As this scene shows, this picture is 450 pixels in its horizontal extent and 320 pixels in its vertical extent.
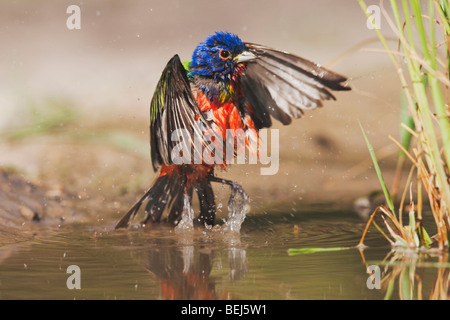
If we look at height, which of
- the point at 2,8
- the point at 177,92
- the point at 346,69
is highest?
the point at 2,8

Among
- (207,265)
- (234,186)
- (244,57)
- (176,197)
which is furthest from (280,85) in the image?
(207,265)

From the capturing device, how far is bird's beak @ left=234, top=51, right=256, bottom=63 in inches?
180

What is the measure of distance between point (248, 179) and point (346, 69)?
6.63 feet

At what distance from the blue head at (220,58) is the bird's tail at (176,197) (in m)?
0.66

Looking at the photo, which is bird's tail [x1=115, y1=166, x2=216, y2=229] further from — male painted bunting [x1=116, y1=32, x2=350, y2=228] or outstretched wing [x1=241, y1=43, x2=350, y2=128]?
outstretched wing [x1=241, y1=43, x2=350, y2=128]

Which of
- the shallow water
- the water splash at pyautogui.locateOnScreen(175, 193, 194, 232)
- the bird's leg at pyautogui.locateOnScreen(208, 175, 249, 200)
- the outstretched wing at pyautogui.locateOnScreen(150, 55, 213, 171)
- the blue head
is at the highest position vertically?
the blue head

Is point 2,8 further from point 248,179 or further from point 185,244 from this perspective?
point 185,244

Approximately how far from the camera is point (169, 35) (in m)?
7.92

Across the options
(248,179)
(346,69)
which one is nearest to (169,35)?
(346,69)

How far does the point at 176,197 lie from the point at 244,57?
1002mm

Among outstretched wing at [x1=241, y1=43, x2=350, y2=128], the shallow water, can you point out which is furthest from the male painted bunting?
the shallow water

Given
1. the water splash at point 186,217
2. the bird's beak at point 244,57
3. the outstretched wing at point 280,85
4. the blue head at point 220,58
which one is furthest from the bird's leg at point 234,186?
the bird's beak at point 244,57

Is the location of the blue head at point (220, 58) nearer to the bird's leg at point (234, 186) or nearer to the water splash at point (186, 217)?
the bird's leg at point (234, 186)

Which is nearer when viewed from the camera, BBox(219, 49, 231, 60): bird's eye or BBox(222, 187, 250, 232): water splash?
BBox(222, 187, 250, 232): water splash
